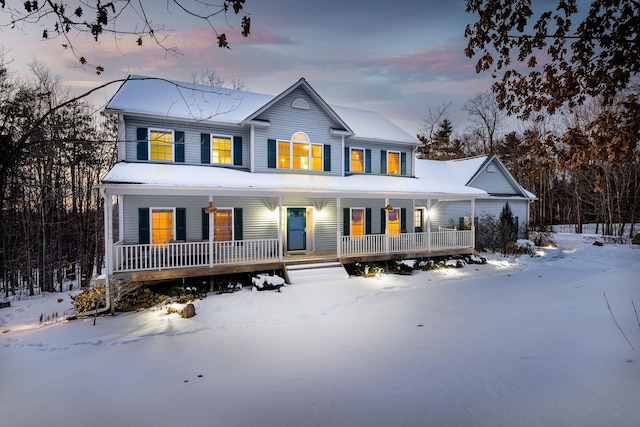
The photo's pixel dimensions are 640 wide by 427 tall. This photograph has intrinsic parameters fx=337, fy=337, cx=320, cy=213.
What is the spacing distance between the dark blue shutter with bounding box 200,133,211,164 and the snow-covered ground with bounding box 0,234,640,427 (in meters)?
6.00

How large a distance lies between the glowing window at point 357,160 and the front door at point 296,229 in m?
3.47

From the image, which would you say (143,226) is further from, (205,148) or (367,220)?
(367,220)

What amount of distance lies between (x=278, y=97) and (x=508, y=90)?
10.0 m

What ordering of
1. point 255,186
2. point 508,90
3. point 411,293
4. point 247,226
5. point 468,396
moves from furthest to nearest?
point 247,226 → point 255,186 → point 411,293 → point 508,90 → point 468,396

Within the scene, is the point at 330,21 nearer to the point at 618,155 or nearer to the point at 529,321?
the point at 618,155

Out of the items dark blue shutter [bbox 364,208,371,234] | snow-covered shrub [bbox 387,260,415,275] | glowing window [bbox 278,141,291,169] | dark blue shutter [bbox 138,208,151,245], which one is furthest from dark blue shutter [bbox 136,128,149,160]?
snow-covered shrub [bbox 387,260,415,275]

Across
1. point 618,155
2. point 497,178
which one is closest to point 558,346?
point 618,155

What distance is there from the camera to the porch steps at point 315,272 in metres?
11.7

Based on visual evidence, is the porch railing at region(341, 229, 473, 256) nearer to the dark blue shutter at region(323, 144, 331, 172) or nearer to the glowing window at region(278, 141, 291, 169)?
the dark blue shutter at region(323, 144, 331, 172)

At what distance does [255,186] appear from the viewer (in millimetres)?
11516

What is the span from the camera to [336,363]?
5617 mm

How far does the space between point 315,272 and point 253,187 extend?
3.76 m

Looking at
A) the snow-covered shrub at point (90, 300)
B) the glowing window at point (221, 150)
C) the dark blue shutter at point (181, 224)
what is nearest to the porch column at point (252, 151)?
the glowing window at point (221, 150)

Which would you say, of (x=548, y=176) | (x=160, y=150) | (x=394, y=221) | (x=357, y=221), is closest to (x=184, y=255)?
(x=160, y=150)
